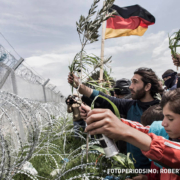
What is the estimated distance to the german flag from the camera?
9.13 metres

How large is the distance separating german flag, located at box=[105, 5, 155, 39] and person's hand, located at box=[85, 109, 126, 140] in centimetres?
892

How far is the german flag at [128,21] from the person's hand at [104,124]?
8924mm

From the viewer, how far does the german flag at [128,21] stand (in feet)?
30.0

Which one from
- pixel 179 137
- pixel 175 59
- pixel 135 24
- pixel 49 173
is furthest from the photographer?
pixel 135 24

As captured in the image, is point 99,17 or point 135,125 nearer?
point 99,17

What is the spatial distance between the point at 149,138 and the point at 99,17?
77 cm

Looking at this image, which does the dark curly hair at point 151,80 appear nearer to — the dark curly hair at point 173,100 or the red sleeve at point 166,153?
the dark curly hair at point 173,100

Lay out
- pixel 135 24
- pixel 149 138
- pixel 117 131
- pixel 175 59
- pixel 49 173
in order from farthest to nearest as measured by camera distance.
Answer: pixel 135 24 < pixel 49 173 < pixel 175 59 < pixel 149 138 < pixel 117 131

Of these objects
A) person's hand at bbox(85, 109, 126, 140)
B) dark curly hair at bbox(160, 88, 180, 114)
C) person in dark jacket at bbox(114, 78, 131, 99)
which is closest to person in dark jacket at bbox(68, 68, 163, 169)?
dark curly hair at bbox(160, 88, 180, 114)

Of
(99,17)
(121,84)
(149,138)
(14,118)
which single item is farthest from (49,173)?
(99,17)

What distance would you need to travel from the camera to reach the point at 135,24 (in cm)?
988

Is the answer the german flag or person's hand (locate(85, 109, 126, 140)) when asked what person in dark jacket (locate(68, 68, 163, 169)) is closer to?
person's hand (locate(85, 109, 126, 140))

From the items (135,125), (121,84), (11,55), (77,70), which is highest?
(11,55)

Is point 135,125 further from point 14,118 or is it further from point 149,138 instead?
point 14,118
